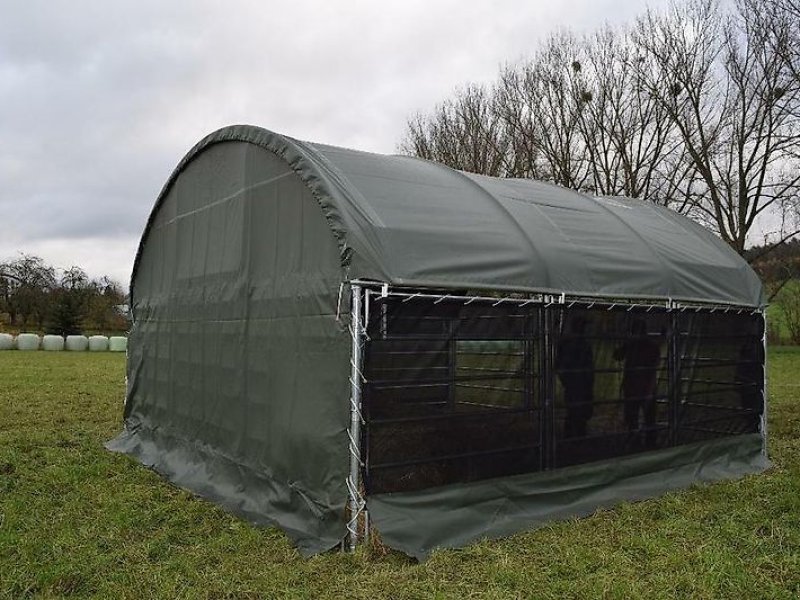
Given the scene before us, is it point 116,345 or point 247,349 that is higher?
point 247,349

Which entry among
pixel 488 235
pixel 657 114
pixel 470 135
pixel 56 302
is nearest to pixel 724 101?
pixel 657 114

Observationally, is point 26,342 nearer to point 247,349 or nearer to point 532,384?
point 247,349

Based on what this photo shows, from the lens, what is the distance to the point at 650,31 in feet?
60.8

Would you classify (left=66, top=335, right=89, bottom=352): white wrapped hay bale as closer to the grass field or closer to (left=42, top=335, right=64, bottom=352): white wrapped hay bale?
(left=42, top=335, right=64, bottom=352): white wrapped hay bale

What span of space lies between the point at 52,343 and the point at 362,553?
24651mm

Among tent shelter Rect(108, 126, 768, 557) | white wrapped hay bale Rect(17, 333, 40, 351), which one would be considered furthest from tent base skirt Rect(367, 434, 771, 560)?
white wrapped hay bale Rect(17, 333, 40, 351)

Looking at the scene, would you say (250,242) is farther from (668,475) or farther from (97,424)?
(97,424)

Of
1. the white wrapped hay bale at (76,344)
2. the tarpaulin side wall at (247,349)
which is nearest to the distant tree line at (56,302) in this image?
the white wrapped hay bale at (76,344)

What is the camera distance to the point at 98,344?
26.3 metres

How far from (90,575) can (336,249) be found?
2.48m

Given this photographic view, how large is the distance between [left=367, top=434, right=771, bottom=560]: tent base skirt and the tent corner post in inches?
4.2

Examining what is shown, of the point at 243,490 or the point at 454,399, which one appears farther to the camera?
the point at 454,399

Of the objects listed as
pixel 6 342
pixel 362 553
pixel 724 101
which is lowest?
→ pixel 362 553

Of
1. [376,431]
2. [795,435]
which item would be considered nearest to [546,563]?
[376,431]
